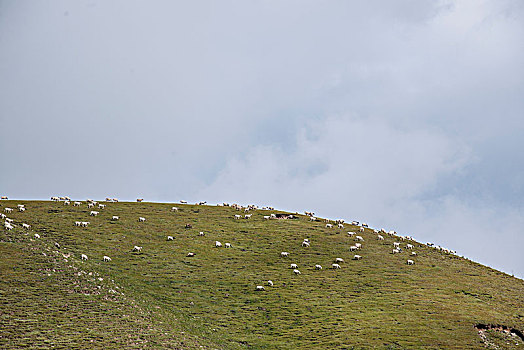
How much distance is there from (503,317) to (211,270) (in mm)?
33543

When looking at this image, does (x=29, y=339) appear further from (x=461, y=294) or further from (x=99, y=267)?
(x=461, y=294)

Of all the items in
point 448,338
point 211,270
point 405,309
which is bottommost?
point 448,338

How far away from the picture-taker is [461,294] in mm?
66875

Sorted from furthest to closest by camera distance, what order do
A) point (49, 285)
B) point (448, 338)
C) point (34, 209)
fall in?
point (34, 209) → point (49, 285) → point (448, 338)

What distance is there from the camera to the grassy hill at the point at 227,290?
166ft

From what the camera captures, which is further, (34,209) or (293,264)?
(34,209)

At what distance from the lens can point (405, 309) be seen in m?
59.7

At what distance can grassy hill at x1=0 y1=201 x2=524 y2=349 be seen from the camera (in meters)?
50.6

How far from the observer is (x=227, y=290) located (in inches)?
2478

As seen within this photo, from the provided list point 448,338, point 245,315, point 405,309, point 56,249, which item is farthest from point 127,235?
point 448,338

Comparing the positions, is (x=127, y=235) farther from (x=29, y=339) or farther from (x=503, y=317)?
(x=503, y=317)

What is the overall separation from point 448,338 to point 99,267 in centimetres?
3817

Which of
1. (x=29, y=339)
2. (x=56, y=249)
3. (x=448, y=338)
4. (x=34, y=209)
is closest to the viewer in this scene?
(x=29, y=339)

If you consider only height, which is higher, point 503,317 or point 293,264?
point 293,264
